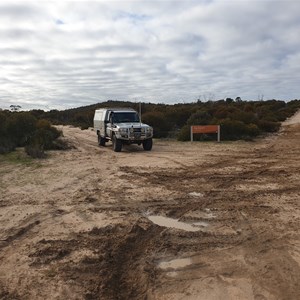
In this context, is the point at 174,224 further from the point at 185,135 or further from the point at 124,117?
the point at 185,135

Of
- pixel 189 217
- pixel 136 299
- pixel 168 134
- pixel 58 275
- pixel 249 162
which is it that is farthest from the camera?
pixel 168 134

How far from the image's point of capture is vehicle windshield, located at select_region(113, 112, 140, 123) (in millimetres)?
21438

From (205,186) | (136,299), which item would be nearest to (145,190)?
(205,186)

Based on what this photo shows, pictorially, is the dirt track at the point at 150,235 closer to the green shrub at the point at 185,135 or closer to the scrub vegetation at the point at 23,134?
the scrub vegetation at the point at 23,134

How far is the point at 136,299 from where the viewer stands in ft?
15.4

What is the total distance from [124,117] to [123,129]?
179cm

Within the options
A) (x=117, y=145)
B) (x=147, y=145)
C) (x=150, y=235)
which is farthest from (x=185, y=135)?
(x=150, y=235)

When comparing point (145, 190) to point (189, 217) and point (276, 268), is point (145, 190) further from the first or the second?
point (276, 268)

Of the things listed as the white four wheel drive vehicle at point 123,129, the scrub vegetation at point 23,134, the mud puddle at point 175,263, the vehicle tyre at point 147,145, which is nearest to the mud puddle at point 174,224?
the mud puddle at point 175,263

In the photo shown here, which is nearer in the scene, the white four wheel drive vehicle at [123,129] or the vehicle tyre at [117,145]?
the white four wheel drive vehicle at [123,129]

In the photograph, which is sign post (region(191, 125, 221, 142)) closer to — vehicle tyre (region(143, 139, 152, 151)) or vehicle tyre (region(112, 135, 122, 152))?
vehicle tyre (region(143, 139, 152, 151))

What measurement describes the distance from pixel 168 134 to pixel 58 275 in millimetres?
25047

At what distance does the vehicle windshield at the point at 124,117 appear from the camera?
70.3ft

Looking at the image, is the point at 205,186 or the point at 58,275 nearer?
the point at 58,275
